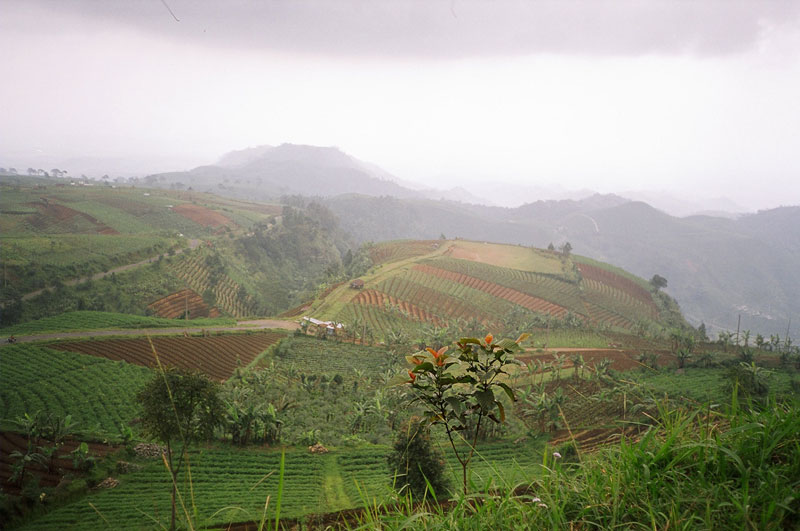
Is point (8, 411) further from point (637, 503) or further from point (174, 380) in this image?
point (637, 503)

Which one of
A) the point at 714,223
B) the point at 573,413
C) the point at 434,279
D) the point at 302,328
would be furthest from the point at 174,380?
the point at 714,223

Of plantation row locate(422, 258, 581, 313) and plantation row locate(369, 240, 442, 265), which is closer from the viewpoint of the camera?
plantation row locate(422, 258, 581, 313)

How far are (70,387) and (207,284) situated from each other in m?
31.7

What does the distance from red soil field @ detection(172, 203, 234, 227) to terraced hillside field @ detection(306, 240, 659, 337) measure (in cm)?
3271

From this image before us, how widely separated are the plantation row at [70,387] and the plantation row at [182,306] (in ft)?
58.8

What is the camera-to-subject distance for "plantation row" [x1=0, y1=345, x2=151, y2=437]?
43.4 feet

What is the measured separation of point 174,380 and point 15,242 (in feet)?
142

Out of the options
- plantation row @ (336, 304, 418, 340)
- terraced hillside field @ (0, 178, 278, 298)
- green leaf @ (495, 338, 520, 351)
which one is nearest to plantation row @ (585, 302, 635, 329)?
plantation row @ (336, 304, 418, 340)

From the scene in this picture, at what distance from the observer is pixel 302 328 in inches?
1224

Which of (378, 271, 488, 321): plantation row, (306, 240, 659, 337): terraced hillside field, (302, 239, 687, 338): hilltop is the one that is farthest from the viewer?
(378, 271, 488, 321): plantation row

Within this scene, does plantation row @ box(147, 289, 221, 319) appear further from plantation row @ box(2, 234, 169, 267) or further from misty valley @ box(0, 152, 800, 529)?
plantation row @ box(2, 234, 169, 267)

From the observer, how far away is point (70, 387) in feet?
51.5

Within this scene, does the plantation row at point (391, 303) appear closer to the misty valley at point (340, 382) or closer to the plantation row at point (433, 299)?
the misty valley at point (340, 382)

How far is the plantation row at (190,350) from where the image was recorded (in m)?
20.2
